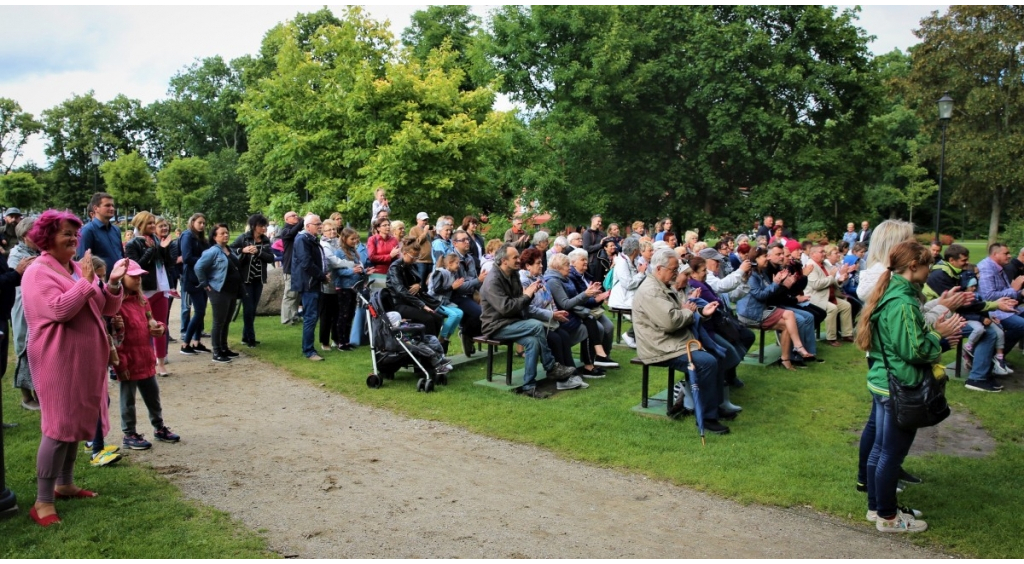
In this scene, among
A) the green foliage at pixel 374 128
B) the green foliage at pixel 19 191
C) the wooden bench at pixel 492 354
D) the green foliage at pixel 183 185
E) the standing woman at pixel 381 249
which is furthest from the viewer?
the green foliage at pixel 183 185

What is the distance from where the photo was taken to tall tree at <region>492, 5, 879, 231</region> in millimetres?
27281

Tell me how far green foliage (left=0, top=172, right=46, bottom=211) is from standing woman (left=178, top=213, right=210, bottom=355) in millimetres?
45385

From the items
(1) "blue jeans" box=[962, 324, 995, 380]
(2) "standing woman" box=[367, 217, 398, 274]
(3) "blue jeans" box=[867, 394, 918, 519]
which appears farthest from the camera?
(2) "standing woman" box=[367, 217, 398, 274]

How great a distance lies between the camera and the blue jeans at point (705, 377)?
7012 mm

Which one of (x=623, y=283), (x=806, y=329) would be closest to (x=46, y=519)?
(x=623, y=283)

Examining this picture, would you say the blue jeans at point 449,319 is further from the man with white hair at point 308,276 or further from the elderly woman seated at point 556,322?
the man with white hair at point 308,276

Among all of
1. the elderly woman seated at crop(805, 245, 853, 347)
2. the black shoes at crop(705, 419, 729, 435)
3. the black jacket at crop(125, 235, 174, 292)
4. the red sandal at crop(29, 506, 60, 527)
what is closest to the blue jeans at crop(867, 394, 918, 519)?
the black shoes at crop(705, 419, 729, 435)

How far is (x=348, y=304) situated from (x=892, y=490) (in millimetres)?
8141

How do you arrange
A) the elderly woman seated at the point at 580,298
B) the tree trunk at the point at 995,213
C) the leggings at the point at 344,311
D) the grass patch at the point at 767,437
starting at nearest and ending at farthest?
1. the grass patch at the point at 767,437
2. the elderly woman seated at the point at 580,298
3. the leggings at the point at 344,311
4. the tree trunk at the point at 995,213

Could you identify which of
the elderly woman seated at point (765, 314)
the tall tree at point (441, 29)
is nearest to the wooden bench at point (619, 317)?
the elderly woman seated at point (765, 314)

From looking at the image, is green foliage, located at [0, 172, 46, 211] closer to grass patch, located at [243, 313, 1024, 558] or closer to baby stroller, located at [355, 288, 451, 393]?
grass patch, located at [243, 313, 1024, 558]

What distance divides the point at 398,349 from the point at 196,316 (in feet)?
12.3

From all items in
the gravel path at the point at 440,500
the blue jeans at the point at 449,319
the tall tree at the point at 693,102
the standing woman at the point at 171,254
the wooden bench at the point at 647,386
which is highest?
the tall tree at the point at 693,102

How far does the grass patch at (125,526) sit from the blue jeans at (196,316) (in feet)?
15.3
